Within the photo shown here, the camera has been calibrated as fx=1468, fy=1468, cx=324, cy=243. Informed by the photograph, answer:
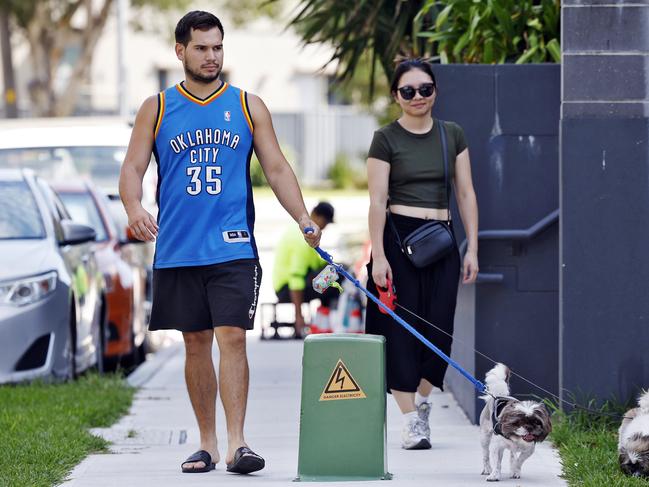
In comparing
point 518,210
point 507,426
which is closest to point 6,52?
point 518,210

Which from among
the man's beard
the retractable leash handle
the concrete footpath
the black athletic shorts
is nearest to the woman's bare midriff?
the retractable leash handle

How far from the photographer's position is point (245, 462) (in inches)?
244

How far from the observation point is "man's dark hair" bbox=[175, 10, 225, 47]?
6262 mm

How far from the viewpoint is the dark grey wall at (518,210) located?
7.77 metres

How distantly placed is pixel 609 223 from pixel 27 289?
404 centimetres

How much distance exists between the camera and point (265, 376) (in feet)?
36.1

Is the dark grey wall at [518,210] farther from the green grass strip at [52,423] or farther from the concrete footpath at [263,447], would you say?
the green grass strip at [52,423]

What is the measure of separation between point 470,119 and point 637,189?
1119 millimetres

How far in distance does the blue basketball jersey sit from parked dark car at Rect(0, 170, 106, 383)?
3.26 metres

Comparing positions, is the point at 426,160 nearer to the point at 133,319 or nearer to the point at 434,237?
the point at 434,237

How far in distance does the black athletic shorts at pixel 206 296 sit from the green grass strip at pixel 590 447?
1519 mm

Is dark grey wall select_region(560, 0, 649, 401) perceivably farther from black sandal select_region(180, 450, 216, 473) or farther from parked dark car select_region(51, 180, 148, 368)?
parked dark car select_region(51, 180, 148, 368)

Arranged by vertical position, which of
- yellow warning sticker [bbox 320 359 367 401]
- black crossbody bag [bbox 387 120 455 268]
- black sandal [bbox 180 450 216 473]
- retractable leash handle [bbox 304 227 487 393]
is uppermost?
black crossbody bag [bbox 387 120 455 268]

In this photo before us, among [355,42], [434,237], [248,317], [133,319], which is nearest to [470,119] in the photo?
[434,237]
